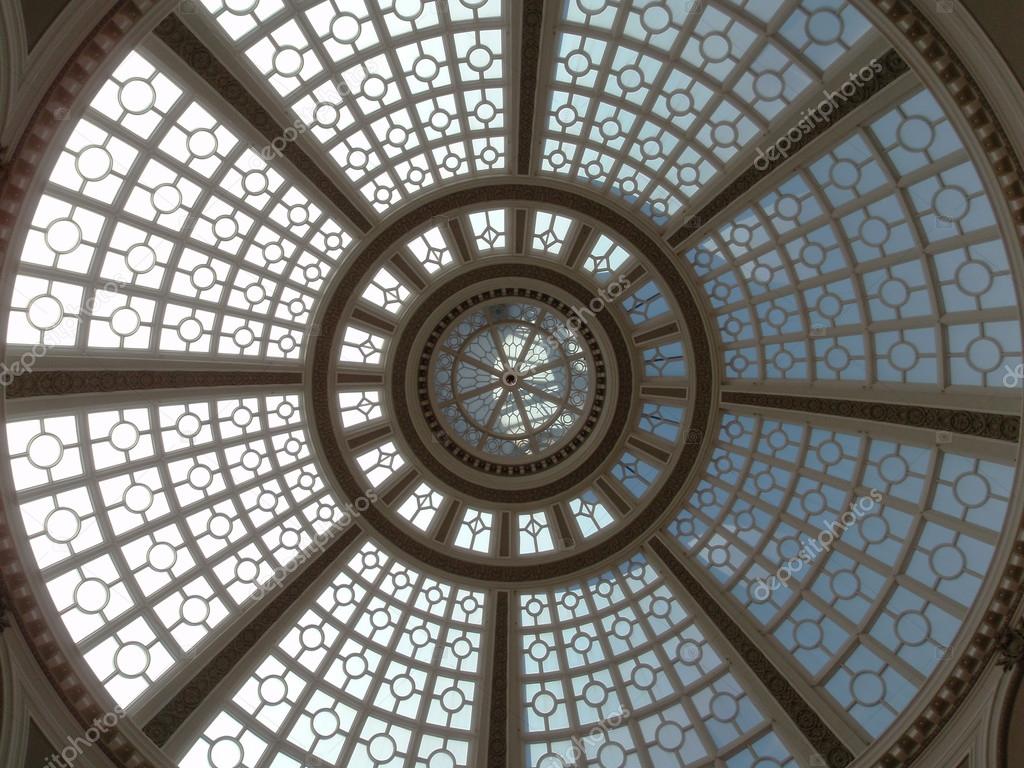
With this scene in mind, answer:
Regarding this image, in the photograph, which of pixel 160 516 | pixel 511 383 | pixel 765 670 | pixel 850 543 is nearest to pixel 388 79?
pixel 511 383

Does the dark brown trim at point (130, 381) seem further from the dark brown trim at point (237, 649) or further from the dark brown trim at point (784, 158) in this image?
the dark brown trim at point (784, 158)

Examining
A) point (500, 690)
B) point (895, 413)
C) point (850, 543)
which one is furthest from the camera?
point (500, 690)

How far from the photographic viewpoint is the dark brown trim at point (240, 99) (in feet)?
56.1

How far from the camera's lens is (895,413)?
1962 centimetres

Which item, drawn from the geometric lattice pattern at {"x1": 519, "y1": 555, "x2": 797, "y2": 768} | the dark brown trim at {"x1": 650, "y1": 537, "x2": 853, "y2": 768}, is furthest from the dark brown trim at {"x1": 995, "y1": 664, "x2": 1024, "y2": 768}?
the geometric lattice pattern at {"x1": 519, "y1": 555, "x2": 797, "y2": 768}

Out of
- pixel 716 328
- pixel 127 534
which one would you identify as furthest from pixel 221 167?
pixel 716 328

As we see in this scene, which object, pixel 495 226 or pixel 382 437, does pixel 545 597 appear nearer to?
pixel 382 437

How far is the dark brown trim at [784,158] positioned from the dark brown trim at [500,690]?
42.7 ft

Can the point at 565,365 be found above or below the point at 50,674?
above

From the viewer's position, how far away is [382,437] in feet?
83.0

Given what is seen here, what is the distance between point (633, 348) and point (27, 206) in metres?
17.2

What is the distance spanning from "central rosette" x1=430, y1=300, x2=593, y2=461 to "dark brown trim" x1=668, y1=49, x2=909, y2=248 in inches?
220

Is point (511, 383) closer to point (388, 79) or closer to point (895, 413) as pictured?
point (388, 79)

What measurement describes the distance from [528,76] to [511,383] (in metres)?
9.96
